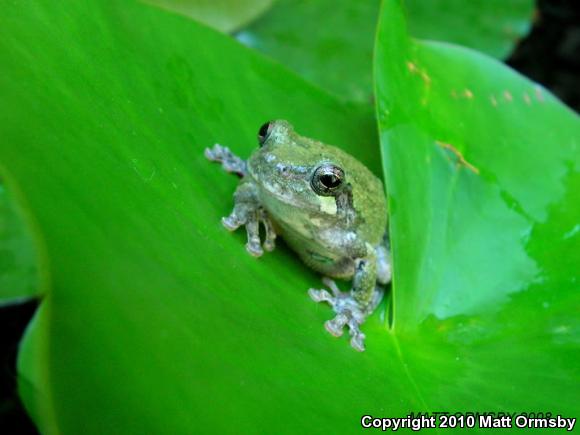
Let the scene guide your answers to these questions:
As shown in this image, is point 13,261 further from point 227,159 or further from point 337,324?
point 337,324

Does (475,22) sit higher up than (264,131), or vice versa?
(475,22)

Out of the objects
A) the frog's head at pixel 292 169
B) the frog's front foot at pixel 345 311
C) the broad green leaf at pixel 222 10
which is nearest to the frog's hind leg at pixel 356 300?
the frog's front foot at pixel 345 311

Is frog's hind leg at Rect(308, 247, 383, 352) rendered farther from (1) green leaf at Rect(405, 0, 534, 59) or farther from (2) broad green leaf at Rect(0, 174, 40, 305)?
(1) green leaf at Rect(405, 0, 534, 59)

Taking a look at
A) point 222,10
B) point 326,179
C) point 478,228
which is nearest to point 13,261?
point 326,179

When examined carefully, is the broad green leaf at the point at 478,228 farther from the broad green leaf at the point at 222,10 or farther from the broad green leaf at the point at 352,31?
the broad green leaf at the point at 222,10

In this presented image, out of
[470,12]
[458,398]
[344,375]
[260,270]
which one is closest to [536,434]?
[458,398]

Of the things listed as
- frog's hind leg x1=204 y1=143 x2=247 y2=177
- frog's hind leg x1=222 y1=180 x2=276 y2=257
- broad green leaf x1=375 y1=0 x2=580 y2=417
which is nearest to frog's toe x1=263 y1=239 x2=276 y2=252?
frog's hind leg x1=222 y1=180 x2=276 y2=257

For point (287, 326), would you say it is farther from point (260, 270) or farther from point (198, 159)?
point (198, 159)

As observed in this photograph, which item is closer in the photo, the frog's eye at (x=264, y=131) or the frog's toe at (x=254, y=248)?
the frog's toe at (x=254, y=248)

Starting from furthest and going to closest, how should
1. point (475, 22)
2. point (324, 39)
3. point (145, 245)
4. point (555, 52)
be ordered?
point (555, 52) → point (475, 22) → point (324, 39) → point (145, 245)
